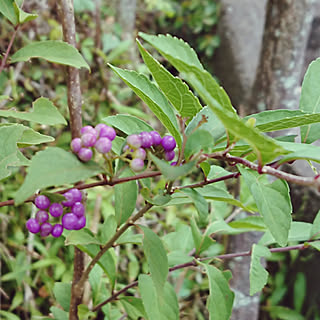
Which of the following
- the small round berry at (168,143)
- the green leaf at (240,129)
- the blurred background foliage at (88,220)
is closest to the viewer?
the green leaf at (240,129)

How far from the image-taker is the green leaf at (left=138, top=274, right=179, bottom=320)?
0.47 metres

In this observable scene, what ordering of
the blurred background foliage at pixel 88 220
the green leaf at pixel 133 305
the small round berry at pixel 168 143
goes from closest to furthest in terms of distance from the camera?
the small round berry at pixel 168 143 < the green leaf at pixel 133 305 < the blurred background foliage at pixel 88 220

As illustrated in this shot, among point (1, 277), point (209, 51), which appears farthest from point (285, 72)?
point (209, 51)

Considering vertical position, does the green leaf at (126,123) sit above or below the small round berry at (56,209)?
above

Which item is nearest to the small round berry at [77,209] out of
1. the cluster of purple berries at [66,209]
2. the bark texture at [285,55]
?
the cluster of purple berries at [66,209]

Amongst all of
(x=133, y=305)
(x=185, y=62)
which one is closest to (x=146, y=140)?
(x=185, y=62)

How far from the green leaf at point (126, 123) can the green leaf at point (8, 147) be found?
0.10 meters

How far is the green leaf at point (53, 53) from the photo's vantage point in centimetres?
54

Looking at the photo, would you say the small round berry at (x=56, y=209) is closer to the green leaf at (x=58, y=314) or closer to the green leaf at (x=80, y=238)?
the green leaf at (x=80, y=238)

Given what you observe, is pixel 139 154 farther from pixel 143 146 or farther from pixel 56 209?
pixel 56 209

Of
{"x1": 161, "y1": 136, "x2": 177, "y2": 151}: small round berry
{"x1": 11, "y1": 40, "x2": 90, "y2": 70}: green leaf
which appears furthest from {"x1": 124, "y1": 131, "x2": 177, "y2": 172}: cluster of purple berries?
{"x1": 11, "y1": 40, "x2": 90, "y2": 70}: green leaf

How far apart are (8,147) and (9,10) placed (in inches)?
9.5

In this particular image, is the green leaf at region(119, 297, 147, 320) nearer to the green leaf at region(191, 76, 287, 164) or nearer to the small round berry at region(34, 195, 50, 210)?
the small round berry at region(34, 195, 50, 210)

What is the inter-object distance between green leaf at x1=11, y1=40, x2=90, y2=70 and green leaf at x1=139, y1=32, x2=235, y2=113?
25cm
